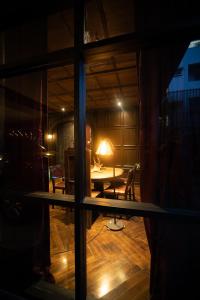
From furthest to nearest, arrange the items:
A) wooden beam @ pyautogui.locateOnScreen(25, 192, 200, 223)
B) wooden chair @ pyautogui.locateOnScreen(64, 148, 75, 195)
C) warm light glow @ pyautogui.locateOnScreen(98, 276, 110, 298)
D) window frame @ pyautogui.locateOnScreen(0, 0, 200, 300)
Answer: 1. wooden chair @ pyautogui.locateOnScreen(64, 148, 75, 195)
2. warm light glow @ pyautogui.locateOnScreen(98, 276, 110, 298)
3. window frame @ pyautogui.locateOnScreen(0, 0, 200, 300)
4. wooden beam @ pyautogui.locateOnScreen(25, 192, 200, 223)

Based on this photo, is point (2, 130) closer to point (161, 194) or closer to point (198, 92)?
point (161, 194)

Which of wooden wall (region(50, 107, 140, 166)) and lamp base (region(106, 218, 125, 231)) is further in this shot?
wooden wall (region(50, 107, 140, 166))

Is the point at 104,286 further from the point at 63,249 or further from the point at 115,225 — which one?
the point at 115,225

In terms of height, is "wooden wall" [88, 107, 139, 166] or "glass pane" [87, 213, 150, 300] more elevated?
"wooden wall" [88, 107, 139, 166]

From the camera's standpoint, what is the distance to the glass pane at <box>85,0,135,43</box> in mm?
1996

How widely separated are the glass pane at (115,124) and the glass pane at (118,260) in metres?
0.80

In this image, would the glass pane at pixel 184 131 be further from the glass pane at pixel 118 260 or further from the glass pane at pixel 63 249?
the glass pane at pixel 63 249

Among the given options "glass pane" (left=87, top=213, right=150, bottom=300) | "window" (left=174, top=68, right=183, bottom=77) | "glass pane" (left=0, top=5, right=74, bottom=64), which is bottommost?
"glass pane" (left=87, top=213, right=150, bottom=300)

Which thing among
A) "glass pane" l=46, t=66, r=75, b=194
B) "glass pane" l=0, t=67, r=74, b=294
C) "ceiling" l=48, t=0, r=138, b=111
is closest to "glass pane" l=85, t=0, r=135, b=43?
"ceiling" l=48, t=0, r=138, b=111

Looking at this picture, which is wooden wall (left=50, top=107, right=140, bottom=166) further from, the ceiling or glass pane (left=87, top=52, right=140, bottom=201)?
the ceiling

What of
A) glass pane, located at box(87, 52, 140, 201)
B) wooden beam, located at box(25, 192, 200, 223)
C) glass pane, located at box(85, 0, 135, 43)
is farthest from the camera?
glass pane, located at box(87, 52, 140, 201)

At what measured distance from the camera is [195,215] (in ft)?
3.31

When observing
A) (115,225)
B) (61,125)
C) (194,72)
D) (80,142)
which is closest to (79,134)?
(80,142)

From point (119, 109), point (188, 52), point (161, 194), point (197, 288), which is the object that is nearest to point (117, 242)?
point (197, 288)
